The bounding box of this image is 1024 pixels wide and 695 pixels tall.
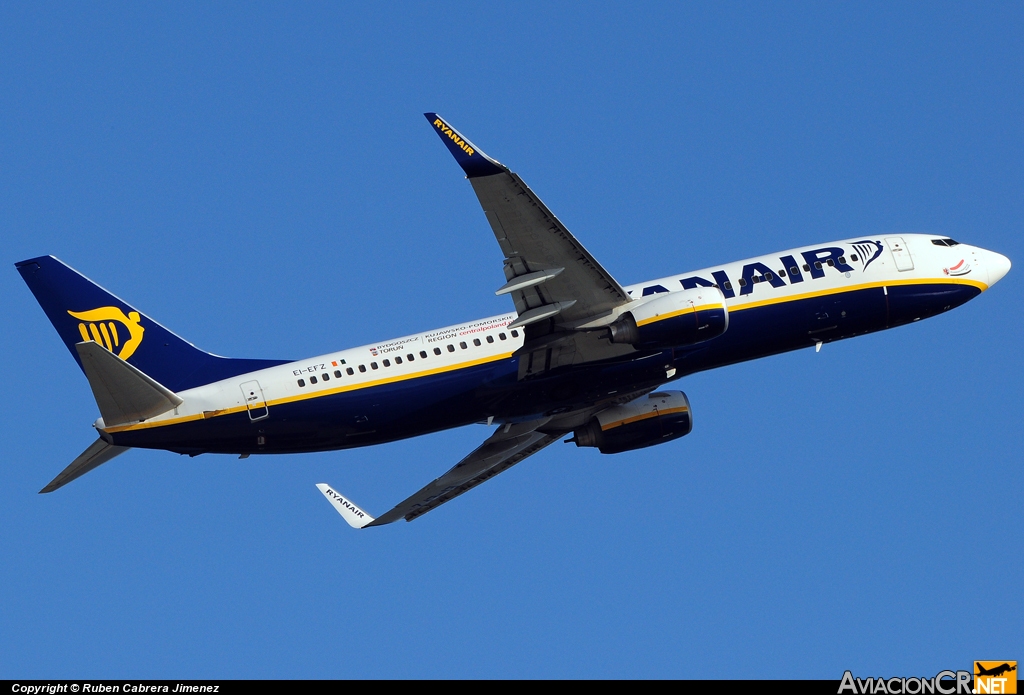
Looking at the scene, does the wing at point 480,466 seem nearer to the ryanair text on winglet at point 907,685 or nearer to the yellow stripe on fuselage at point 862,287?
the yellow stripe on fuselage at point 862,287

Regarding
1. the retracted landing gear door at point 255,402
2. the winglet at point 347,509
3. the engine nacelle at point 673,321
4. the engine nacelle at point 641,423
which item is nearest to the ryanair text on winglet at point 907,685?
the engine nacelle at point 673,321

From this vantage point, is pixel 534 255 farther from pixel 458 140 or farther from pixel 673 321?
pixel 673 321

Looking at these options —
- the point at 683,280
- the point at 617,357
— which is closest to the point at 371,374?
the point at 617,357

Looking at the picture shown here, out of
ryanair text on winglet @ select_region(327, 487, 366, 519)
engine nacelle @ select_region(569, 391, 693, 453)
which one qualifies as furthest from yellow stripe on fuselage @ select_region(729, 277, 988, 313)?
ryanair text on winglet @ select_region(327, 487, 366, 519)

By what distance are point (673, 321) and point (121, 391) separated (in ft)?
64.2

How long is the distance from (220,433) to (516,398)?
36.5 ft

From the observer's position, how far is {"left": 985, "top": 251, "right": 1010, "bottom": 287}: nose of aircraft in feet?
188

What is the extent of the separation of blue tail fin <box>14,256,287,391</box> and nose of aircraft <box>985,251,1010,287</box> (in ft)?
99.1

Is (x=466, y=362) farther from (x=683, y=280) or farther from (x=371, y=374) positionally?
(x=683, y=280)

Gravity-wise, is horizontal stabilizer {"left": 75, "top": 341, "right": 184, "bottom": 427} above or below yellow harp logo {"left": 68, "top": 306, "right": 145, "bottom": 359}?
below

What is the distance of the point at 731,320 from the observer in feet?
171

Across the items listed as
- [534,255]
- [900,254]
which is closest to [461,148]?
[534,255]

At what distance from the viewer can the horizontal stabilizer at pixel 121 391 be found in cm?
4466

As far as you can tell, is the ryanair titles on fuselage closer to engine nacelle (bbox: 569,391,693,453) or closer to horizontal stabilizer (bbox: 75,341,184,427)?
engine nacelle (bbox: 569,391,693,453)
